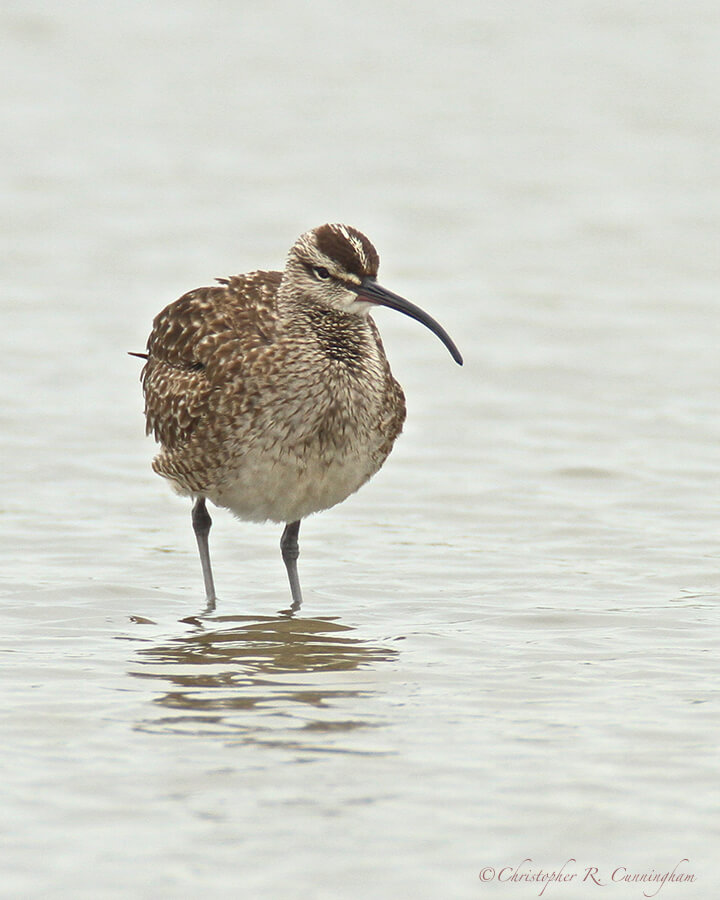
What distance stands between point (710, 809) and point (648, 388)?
30.5 ft

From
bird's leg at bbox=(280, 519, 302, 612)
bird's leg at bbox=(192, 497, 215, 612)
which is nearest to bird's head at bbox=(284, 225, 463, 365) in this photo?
bird's leg at bbox=(280, 519, 302, 612)

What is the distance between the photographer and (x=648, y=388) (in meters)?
15.2

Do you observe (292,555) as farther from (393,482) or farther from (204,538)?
(393,482)

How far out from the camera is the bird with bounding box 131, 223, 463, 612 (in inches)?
366

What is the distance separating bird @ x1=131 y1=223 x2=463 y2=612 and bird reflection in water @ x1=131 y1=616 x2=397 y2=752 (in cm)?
67

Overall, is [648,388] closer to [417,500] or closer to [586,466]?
[586,466]

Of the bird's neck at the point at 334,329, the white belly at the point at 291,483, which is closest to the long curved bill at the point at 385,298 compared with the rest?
the bird's neck at the point at 334,329

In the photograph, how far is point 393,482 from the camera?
12.9 m

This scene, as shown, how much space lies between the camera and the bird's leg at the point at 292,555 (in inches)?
387

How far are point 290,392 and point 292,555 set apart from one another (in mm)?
1237

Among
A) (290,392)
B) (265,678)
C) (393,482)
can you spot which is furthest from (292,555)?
(393,482)

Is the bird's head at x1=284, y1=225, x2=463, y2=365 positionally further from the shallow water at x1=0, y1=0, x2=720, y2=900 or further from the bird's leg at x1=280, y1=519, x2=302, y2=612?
the shallow water at x1=0, y1=0, x2=720, y2=900

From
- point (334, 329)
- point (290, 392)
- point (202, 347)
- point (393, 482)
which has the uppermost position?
point (334, 329)

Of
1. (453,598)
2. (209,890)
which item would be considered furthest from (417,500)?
(209,890)
